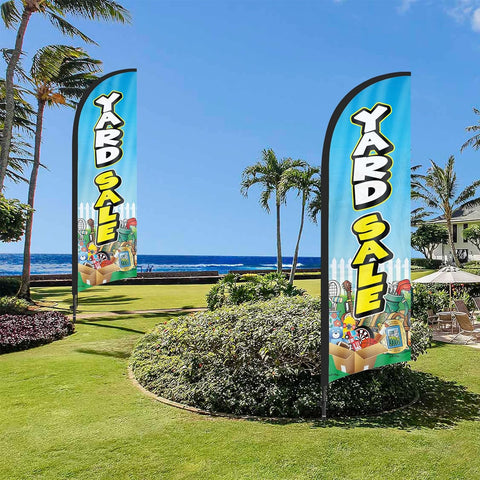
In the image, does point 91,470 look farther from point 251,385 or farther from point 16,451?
point 251,385

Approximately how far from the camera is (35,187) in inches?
862

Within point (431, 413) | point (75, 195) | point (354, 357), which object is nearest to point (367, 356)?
point (354, 357)

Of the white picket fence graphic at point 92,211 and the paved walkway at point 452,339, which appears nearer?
the white picket fence graphic at point 92,211

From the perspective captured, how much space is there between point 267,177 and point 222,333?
1827 cm

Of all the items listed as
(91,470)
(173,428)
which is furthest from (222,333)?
(91,470)

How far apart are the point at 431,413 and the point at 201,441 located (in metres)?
3.55

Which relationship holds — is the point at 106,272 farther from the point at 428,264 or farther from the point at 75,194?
the point at 428,264

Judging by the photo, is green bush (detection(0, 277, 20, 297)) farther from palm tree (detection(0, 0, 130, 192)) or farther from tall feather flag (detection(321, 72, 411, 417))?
tall feather flag (detection(321, 72, 411, 417))

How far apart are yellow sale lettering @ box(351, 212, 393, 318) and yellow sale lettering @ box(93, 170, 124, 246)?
6533 mm

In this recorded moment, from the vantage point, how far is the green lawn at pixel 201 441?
479cm

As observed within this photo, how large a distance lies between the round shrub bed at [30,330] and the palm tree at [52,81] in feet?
26.3

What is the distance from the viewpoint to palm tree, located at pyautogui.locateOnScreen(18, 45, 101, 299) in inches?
816

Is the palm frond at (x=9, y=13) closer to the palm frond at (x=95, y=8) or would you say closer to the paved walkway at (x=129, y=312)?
the palm frond at (x=95, y=8)

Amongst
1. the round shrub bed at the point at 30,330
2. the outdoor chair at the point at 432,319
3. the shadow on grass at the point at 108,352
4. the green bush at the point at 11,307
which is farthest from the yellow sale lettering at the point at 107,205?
the outdoor chair at the point at 432,319
